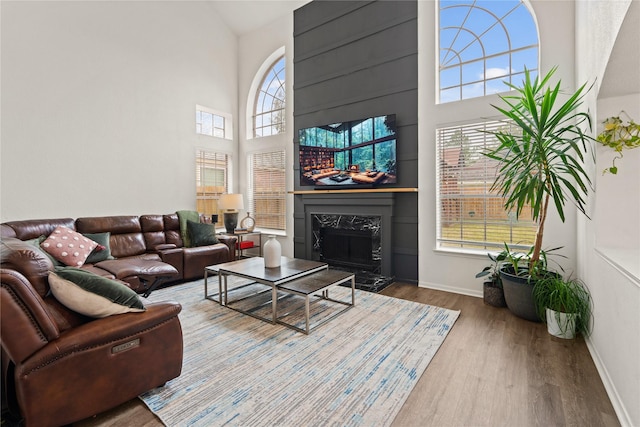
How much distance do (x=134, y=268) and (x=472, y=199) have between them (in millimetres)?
3942

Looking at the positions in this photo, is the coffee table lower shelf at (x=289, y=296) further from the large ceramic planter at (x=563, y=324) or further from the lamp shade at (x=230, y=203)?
the lamp shade at (x=230, y=203)

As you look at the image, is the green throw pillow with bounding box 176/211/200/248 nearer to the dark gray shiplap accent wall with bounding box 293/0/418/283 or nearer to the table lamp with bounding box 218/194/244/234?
the table lamp with bounding box 218/194/244/234

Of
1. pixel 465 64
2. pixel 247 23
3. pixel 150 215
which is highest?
pixel 247 23

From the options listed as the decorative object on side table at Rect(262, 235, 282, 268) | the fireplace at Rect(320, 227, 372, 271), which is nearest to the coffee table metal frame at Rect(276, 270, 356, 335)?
the decorative object on side table at Rect(262, 235, 282, 268)

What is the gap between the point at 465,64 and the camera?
375 cm

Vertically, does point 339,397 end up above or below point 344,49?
below

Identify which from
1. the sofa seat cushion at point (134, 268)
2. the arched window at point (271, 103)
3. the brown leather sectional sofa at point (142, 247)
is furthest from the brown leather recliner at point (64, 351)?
the arched window at point (271, 103)

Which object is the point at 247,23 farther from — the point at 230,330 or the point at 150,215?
the point at 230,330

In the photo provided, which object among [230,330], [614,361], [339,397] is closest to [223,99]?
[230,330]

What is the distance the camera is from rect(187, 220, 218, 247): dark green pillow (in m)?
4.63

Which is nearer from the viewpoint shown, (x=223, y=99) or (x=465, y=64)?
(x=465, y=64)

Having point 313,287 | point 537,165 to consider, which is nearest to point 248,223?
point 313,287

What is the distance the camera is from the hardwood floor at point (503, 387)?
1609 mm

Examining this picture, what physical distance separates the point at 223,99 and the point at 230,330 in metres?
4.71
